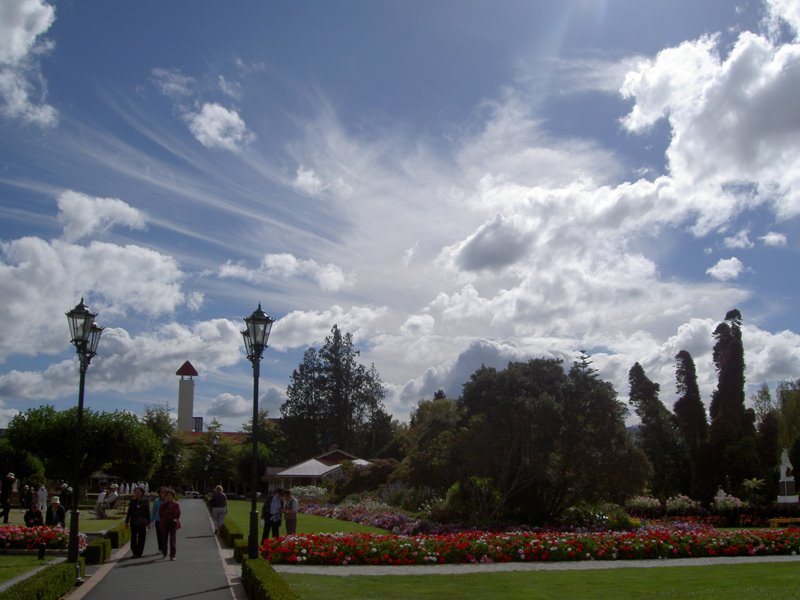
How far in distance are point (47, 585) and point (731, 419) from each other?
44.7 metres

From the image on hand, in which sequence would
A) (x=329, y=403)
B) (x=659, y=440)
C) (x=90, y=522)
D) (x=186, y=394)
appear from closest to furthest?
1. (x=90, y=522)
2. (x=659, y=440)
3. (x=329, y=403)
4. (x=186, y=394)

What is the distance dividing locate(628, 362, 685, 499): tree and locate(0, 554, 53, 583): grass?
3818 centimetres

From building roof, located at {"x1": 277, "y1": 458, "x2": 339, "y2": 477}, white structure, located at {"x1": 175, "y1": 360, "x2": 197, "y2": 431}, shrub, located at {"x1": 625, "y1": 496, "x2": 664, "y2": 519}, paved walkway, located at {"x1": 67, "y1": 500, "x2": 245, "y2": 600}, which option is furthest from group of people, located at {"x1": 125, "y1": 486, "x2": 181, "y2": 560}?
white structure, located at {"x1": 175, "y1": 360, "x2": 197, "y2": 431}

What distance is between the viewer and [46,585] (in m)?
10.4

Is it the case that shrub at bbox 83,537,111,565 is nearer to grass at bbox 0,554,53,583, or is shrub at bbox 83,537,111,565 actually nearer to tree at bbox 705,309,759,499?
grass at bbox 0,554,53,583

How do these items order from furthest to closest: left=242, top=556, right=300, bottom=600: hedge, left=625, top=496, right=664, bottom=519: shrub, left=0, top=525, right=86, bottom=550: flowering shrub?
1. left=625, top=496, right=664, bottom=519: shrub
2. left=0, top=525, right=86, bottom=550: flowering shrub
3. left=242, top=556, right=300, bottom=600: hedge

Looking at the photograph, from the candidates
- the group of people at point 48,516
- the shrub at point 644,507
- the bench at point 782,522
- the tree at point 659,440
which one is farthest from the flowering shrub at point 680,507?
the group of people at point 48,516

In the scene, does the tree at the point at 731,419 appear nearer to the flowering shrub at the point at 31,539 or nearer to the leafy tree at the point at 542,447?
the leafy tree at the point at 542,447

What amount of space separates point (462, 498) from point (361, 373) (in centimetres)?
4660

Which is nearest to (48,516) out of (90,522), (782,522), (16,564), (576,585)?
(16,564)

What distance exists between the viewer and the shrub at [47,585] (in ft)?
31.1

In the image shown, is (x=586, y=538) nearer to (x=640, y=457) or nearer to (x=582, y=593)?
(x=582, y=593)

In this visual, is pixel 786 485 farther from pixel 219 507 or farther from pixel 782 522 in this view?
pixel 219 507

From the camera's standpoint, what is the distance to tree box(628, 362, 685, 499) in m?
49.8
